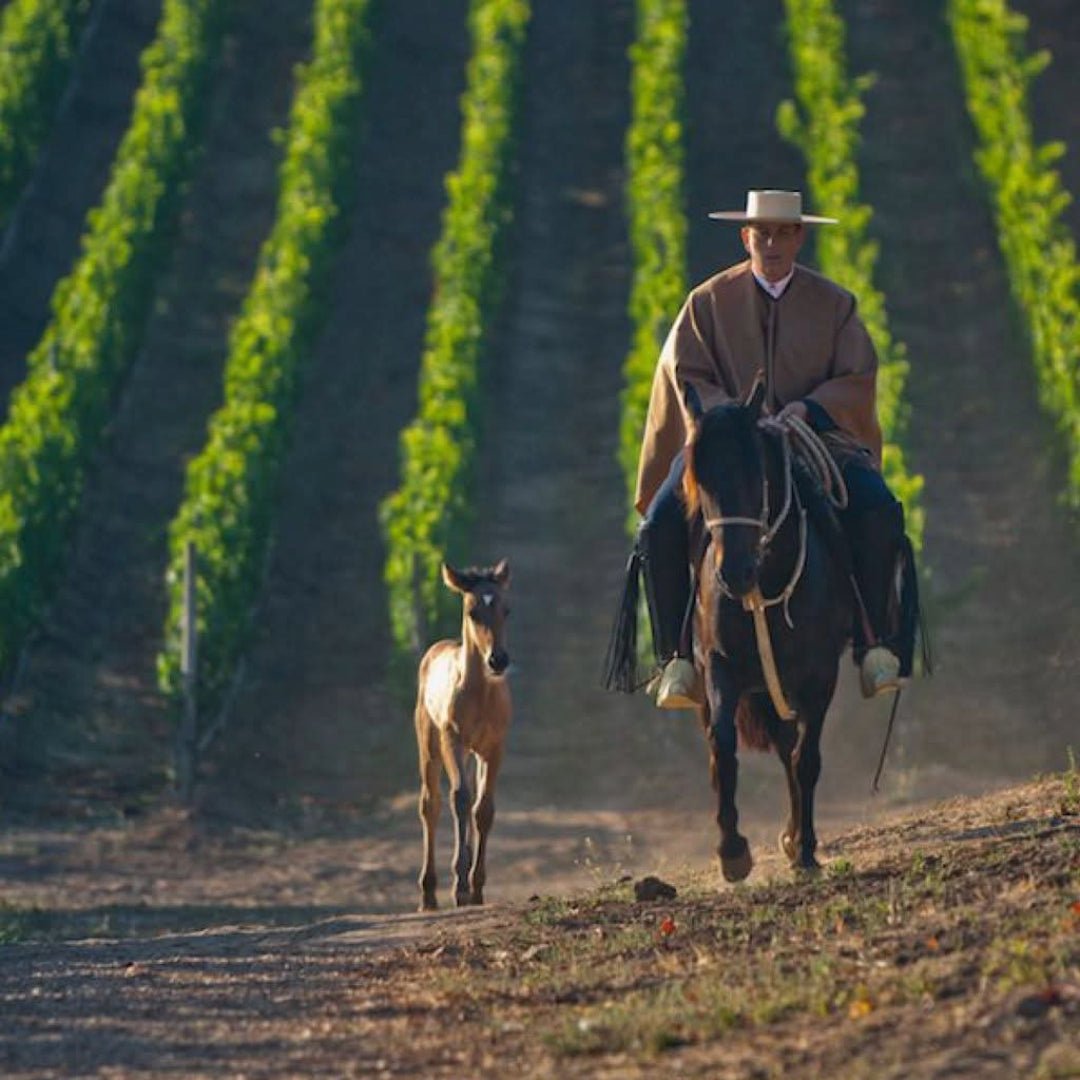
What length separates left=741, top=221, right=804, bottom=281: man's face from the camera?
13844mm

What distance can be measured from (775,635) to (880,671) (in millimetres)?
594

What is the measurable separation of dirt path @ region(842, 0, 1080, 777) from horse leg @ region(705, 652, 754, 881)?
8637 mm

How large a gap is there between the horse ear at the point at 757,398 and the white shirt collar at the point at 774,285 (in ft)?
4.68

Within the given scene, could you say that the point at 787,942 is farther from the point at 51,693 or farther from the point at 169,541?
the point at 169,541

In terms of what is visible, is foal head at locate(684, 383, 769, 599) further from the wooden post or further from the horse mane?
the wooden post

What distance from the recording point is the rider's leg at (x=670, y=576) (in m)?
13.4

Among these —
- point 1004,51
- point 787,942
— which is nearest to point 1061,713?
point 787,942

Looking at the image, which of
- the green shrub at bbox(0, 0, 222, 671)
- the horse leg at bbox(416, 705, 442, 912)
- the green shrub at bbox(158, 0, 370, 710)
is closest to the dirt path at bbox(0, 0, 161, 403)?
the green shrub at bbox(0, 0, 222, 671)

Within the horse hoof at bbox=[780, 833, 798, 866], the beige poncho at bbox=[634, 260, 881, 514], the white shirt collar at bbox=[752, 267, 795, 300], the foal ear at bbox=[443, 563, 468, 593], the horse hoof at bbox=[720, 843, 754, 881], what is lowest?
the horse hoof at bbox=[720, 843, 754, 881]

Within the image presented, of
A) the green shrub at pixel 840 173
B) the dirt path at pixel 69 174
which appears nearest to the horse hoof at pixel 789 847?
the green shrub at pixel 840 173

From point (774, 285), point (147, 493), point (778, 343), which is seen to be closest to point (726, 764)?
point (778, 343)

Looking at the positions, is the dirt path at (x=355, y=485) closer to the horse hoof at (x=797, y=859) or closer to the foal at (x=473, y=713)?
the foal at (x=473, y=713)

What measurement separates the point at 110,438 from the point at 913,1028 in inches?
932

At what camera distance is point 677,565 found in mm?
13477
